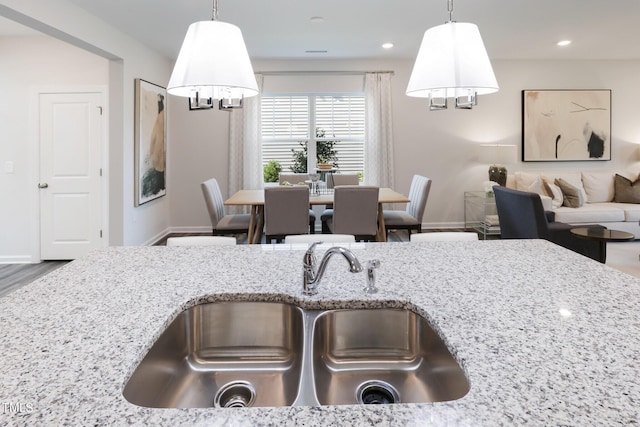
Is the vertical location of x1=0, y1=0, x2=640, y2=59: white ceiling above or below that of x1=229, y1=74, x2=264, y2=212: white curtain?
above

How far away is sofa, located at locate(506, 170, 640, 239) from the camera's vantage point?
16.4 feet

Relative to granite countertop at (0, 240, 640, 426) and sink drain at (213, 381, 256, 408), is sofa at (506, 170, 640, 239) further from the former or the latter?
sink drain at (213, 381, 256, 408)

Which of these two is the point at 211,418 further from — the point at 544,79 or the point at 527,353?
the point at 544,79

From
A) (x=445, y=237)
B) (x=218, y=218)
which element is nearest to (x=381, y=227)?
(x=218, y=218)

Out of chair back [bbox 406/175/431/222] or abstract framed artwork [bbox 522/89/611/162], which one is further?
abstract framed artwork [bbox 522/89/611/162]

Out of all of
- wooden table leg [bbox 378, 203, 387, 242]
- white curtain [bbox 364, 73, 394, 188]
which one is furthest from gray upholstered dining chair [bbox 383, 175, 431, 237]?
white curtain [bbox 364, 73, 394, 188]

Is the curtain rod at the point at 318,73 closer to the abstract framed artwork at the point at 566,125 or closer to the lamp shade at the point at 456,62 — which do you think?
the abstract framed artwork at the point at 566,125

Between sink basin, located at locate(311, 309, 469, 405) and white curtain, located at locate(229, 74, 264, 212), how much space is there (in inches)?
194

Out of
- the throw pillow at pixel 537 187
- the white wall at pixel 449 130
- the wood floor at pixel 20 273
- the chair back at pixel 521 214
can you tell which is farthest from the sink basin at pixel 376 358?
the white wall at pixel 449 130

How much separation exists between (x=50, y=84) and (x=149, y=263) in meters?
4.07

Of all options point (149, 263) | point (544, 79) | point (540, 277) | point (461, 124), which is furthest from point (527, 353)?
point (544, 79)

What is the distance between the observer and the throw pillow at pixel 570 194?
522 centimetres

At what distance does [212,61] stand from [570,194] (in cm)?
538

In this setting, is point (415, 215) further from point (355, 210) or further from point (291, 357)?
point (291, 357)
